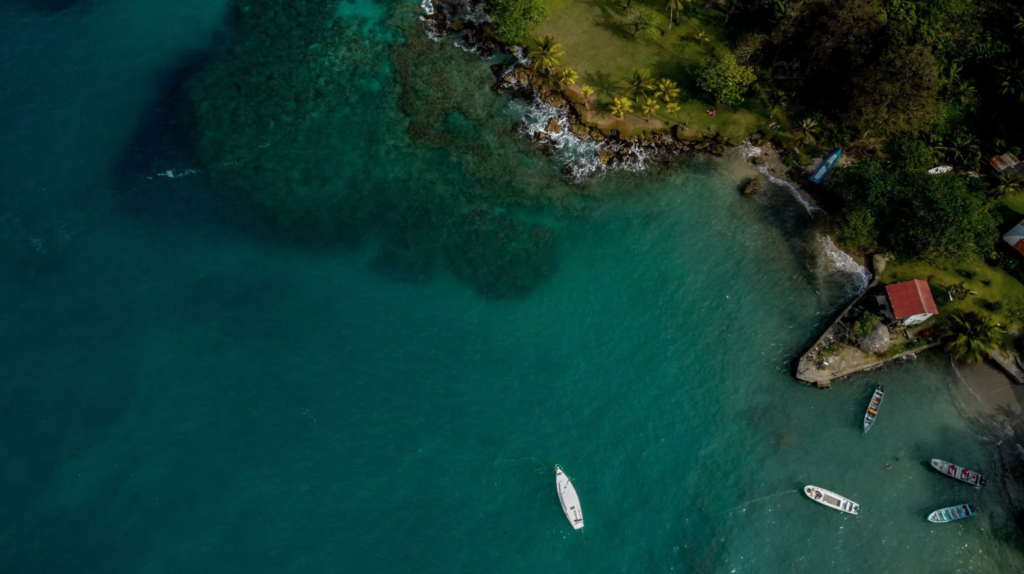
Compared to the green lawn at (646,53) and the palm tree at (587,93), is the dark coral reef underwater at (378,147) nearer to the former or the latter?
the palm tree at (587,93)

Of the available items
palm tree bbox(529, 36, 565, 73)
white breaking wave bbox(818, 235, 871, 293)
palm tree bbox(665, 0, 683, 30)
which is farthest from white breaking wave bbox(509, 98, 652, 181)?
white breaking wave bbox(818, 235, 871, 293)

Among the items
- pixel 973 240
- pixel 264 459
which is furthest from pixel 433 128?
pixel 973 240

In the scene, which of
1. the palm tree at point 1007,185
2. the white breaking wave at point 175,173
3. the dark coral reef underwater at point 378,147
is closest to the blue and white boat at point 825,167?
the palm tree at point 1007,185

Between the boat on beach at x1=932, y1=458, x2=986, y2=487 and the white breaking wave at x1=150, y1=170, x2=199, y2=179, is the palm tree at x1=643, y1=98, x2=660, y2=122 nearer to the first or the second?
the boat on beach at x1=932, y1=458, x2=986, y2=487

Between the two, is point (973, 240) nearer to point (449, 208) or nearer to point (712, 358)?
point (712, 358)

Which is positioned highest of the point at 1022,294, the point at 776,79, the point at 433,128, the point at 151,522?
the point at 776,79

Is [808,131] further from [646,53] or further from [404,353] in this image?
[404,353]
